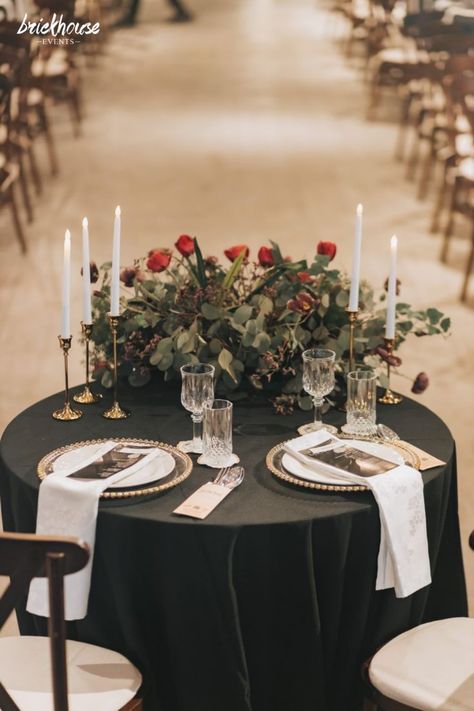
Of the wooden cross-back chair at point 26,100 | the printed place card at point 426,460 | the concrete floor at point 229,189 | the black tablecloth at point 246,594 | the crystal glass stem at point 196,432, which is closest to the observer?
the black tablecloth at point 246,594

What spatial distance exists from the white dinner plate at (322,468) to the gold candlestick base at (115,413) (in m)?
0.45

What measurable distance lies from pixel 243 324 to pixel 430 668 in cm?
94

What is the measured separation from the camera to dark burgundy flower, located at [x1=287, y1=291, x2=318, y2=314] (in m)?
2.65

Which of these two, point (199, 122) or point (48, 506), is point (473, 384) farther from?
point (199, 122)

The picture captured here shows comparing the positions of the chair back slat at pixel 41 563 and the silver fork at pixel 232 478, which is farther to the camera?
the silver fork at pixel 232 478

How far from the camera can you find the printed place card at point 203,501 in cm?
215

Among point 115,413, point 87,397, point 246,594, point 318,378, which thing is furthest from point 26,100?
point 246,594

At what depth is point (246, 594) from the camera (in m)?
2.19

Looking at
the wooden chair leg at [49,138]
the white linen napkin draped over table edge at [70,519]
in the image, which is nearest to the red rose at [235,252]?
the white linen napkin draped over table edge at [70,519]

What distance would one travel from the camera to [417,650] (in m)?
2.18

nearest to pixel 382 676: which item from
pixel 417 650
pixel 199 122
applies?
pixel 417 650

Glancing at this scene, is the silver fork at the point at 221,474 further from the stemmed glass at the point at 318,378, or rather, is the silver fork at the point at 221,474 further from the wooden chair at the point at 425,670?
the wooden chair at the point at 425,670

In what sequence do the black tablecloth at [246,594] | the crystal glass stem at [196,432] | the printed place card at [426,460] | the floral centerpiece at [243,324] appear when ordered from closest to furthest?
1. the black tablecloth at [246,594]
2. the printed place card at [426,460]
3. the crystal glass stem at [196,432]
4. the floral centerpiece at [243,324]

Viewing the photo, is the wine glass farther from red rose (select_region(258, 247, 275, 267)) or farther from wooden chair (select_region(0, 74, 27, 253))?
wooden chair (select_region(0, 74, 27, 253))
